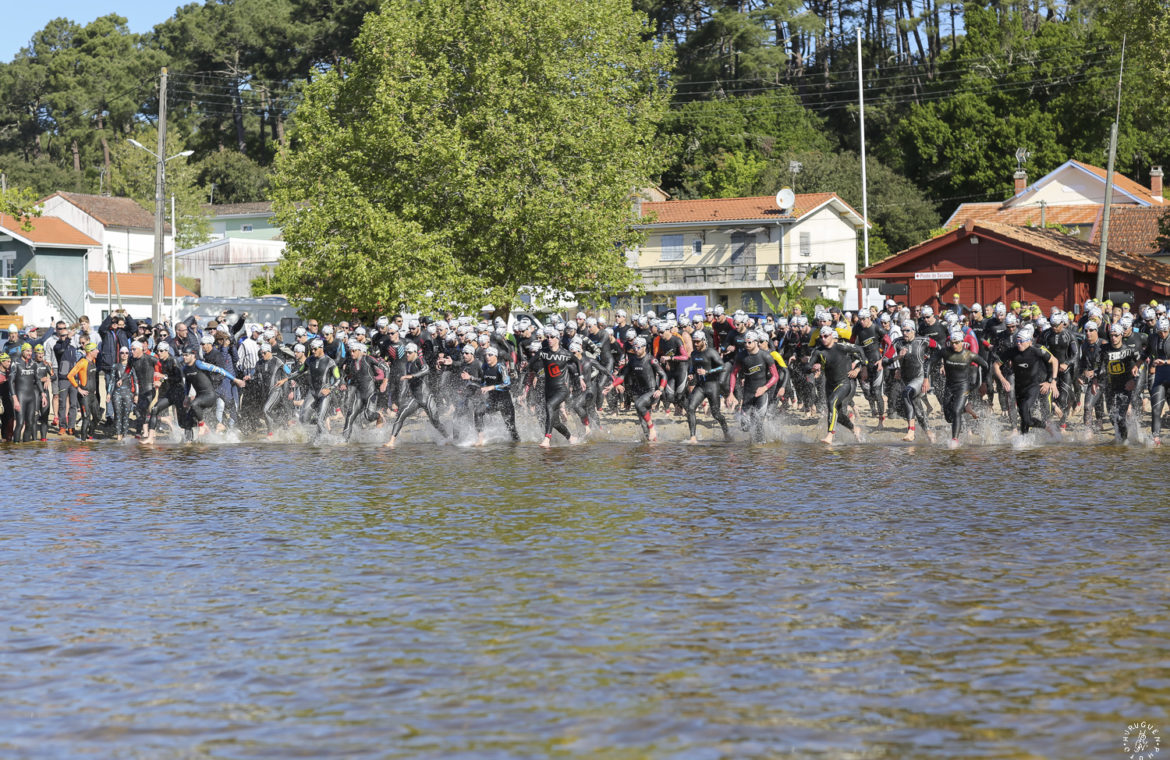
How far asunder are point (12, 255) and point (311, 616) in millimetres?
61327

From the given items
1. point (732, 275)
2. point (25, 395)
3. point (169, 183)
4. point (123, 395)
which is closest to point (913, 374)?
point (123, 395)

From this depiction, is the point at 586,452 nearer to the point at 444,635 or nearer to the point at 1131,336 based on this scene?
the point at 1131,336

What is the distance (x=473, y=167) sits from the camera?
127 feet

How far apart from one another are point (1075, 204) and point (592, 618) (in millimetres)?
67452

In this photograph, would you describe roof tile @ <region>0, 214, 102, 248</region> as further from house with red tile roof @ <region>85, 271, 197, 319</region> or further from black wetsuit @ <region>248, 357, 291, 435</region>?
black wetsuit @ <region>248, 357, 291, 435</region>

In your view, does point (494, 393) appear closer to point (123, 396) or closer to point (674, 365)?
point (674, 365)

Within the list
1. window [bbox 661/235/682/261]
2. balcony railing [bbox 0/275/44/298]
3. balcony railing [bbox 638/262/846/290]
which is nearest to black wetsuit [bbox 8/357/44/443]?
balcony railing [bbox 0/275/44/298]

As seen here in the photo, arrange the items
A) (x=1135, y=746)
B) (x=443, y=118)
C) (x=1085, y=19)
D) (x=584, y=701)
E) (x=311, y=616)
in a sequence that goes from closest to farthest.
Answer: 1. (x=1135, y=746)
2. (x=584, y=701)
3. (x=311, y=616)
4. (x=443, y=118)
5. (x=1085, y=19)

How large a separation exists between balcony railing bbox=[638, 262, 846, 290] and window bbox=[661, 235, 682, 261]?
0.76 metres

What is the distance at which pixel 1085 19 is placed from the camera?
85.8 m

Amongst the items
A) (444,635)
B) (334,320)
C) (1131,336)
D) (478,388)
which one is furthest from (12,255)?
(444,635)

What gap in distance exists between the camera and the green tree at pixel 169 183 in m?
82.9

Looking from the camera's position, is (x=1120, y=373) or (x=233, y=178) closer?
(x=1120, y=373)

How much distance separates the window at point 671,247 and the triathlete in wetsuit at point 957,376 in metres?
51.4
